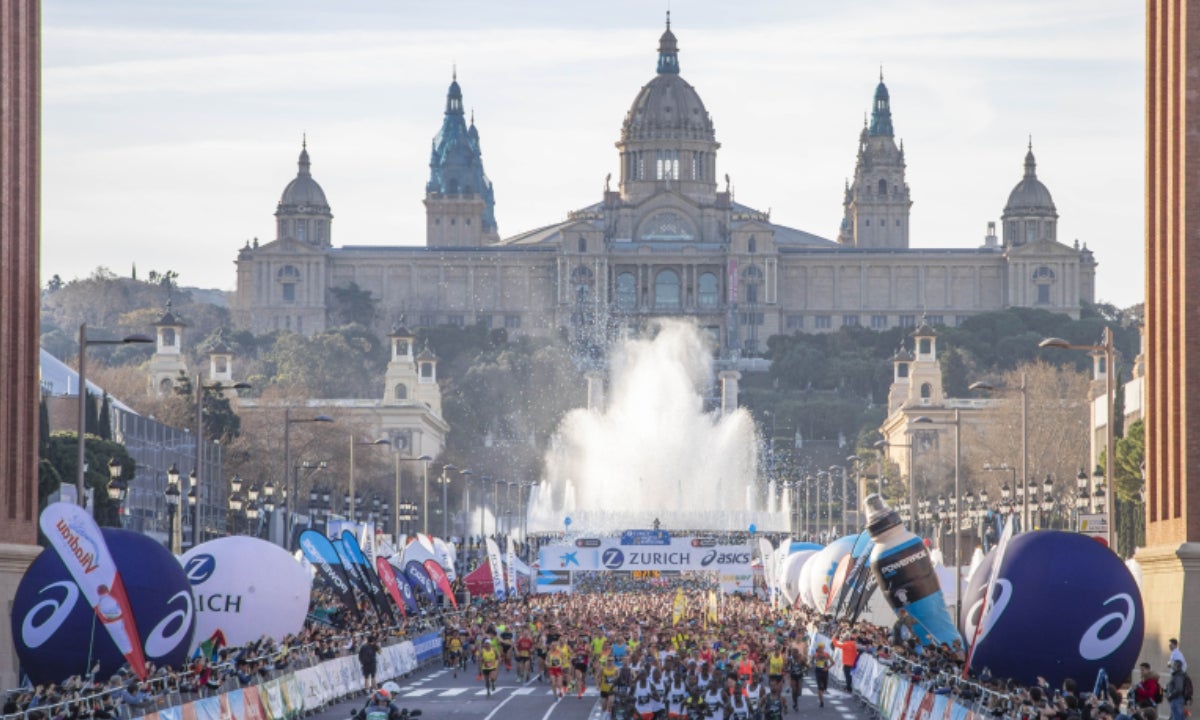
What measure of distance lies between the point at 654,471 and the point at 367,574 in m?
112

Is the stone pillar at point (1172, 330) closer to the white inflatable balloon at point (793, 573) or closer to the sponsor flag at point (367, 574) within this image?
the sponsor flag at point (367, 574)

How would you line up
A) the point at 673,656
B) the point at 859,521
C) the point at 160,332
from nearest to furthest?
the point at 673,656, the point at 859,521, the point at 160,332

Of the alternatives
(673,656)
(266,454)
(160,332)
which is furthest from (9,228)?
(160,332)

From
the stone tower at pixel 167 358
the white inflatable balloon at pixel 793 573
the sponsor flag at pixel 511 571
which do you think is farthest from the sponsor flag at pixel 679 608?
the stone tower at pixel 167 358

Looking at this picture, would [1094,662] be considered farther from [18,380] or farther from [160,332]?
[160,332]

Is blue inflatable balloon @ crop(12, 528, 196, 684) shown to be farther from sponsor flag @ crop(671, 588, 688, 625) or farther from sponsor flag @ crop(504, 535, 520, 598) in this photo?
sponsor flag @ crop(504, 535, 520, 598)

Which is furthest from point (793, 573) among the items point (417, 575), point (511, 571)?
point (417, 575)

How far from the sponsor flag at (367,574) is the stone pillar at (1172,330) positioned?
52.3ft

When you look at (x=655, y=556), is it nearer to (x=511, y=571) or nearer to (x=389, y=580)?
(x=511, y=571)

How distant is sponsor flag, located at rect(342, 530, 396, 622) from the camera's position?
4903cm

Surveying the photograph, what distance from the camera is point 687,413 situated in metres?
178

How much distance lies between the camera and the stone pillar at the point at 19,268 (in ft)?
133

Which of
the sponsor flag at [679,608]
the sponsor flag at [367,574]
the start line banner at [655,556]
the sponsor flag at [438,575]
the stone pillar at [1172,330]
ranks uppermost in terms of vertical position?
the stone pillar at [1172,330]

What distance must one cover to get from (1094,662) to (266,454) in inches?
3654
